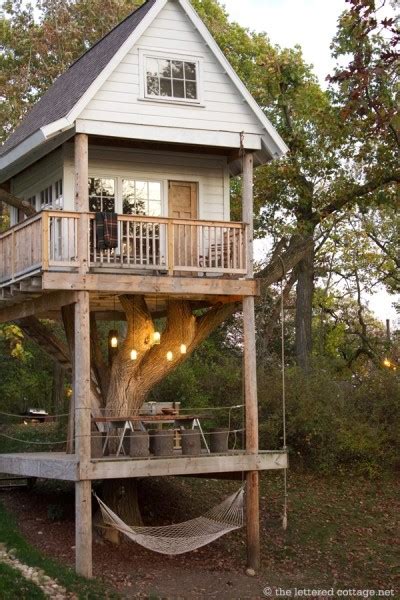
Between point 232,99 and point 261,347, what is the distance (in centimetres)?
1560

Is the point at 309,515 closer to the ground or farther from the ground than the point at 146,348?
closer to the ground

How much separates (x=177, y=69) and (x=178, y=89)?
42 centimetres

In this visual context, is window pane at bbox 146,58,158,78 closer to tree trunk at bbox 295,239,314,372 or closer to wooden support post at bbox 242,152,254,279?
wooden support post at bbox 242,152,254,279

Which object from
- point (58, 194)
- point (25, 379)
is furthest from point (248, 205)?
point (25, 379)

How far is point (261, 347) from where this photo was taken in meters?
34.6

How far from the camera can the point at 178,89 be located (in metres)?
19.8

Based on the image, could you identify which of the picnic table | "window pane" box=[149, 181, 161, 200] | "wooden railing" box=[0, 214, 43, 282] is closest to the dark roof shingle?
"wooden railing" box=[0, 214, 43, 282]

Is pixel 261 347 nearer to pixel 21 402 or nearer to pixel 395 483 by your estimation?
pixel 395 483

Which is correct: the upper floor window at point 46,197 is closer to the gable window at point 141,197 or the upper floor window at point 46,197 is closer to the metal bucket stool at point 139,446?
the gable window at point 141,197

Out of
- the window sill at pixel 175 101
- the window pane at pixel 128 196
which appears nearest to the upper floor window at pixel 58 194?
the window pane at pixel 128 196

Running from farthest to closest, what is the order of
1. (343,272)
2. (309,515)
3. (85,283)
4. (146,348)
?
(343,272), (309,515), (146,348), (85,283)

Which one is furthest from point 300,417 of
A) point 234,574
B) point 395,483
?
point 234,574

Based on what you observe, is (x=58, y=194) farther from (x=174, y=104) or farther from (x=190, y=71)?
(x=190, y=71)

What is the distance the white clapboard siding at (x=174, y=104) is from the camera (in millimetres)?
18984
